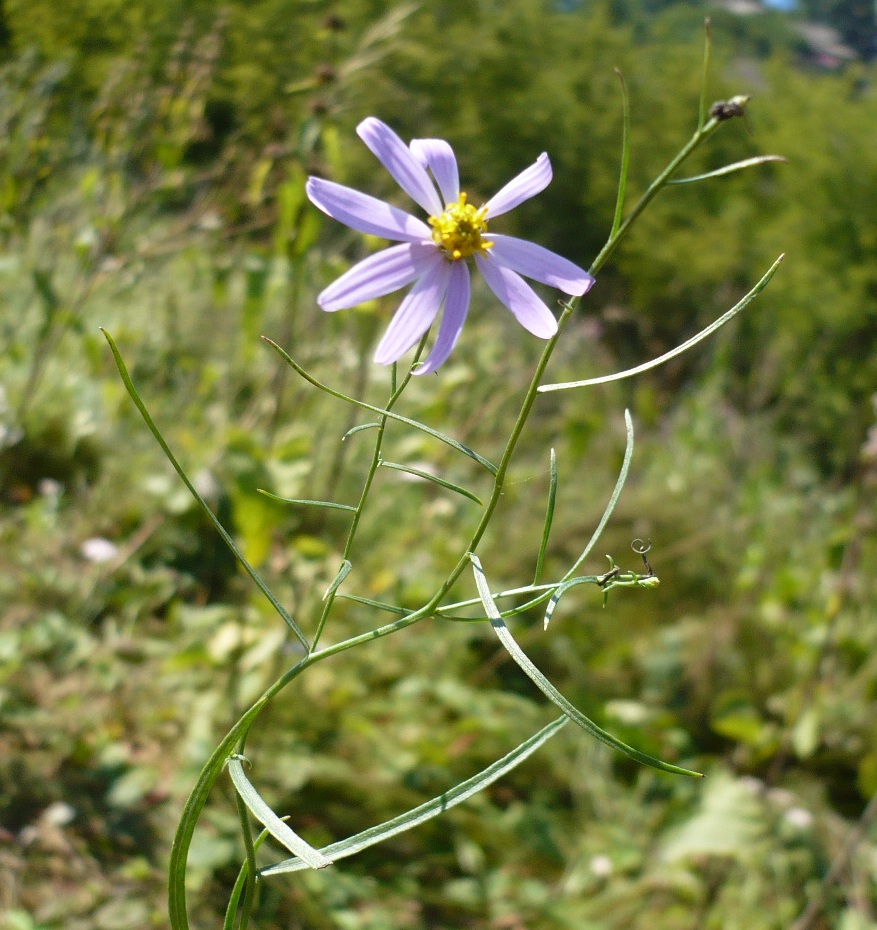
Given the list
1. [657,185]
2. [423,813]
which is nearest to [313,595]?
[423,813]

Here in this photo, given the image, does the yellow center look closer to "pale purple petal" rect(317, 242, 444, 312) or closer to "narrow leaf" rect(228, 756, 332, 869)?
"pale purple petal" rect(317, 242, 444, 312)

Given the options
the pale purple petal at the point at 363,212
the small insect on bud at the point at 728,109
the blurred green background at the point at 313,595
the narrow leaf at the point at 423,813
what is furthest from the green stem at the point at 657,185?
the blurred green background at the point at 313,595

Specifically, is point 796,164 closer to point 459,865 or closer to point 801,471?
point 801,471

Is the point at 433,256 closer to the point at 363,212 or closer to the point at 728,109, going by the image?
the point at 363,212

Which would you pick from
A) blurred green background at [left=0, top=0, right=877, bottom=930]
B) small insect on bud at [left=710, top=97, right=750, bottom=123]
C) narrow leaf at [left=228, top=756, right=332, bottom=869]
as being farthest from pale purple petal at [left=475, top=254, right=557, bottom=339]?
blurred green background at [left=0, top=0, right=877, bottom=930]

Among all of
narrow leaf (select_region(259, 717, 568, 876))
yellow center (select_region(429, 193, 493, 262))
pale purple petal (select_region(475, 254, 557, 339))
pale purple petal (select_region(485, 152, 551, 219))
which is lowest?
narrow leaf (select_region(259, 717, 568, 876))

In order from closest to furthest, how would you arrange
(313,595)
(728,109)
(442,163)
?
(728,109)
(442,163)
(313,595)

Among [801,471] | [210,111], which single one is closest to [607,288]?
[801,471]
